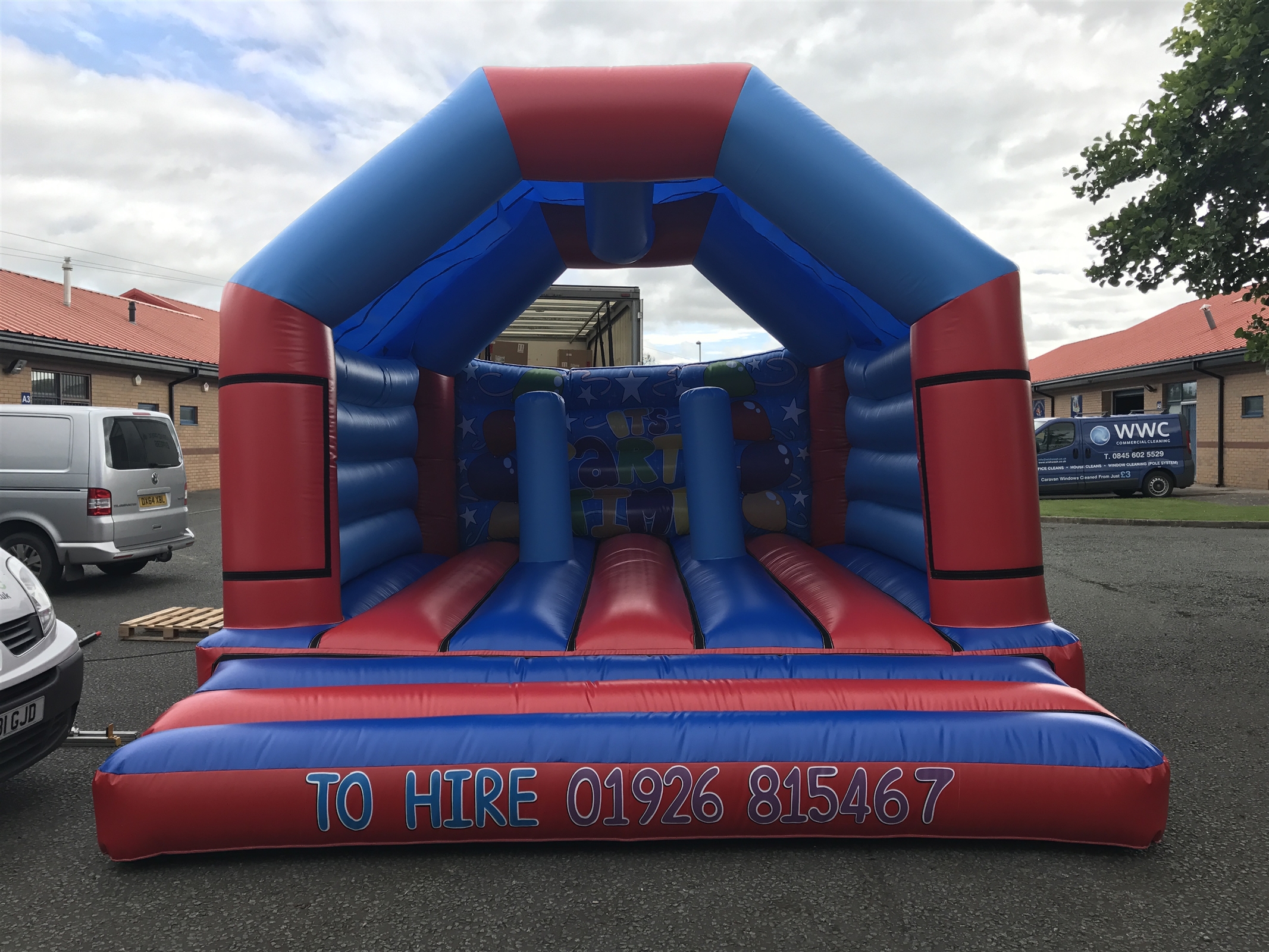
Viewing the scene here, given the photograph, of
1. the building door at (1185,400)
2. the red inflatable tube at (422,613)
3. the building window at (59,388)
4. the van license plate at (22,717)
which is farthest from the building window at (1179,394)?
the building window at (59,388)

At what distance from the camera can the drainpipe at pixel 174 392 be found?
1728 cm

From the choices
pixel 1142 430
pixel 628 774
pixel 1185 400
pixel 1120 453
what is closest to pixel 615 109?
pixel 628 774

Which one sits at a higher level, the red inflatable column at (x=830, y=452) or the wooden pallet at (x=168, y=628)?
the red inflatable column at (x=830, y=452)

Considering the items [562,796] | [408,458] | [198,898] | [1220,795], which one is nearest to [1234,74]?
[1220,795]

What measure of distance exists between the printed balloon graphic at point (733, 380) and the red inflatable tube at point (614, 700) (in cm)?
301

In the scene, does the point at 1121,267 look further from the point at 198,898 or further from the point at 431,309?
the point at 198,898

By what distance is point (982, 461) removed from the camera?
3.06m

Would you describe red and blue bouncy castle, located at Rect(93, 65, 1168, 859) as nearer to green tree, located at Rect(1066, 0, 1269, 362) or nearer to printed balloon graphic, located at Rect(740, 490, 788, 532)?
printed balloon graphic, located at Rect(740, 490, 788, 532)

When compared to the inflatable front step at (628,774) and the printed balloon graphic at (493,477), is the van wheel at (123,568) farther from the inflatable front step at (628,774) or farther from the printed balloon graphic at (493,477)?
the inflatable front step at (628,774)

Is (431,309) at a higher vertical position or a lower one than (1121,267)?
lower

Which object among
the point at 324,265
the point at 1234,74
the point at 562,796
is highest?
the point at 1234,74

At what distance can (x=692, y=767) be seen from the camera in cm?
260

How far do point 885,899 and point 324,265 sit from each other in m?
2.92

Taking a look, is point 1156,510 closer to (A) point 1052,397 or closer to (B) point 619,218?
(B) point 619,218
